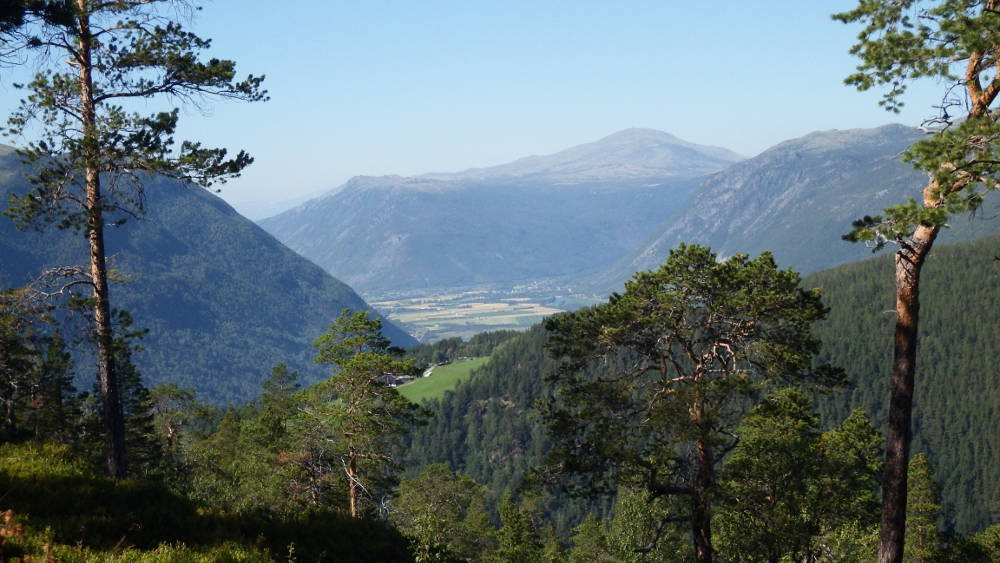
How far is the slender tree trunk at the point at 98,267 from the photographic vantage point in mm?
17750

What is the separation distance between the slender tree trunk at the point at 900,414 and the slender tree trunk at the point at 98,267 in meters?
16.9

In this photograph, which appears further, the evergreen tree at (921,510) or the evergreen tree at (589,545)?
the evergreen tree at (589,545)

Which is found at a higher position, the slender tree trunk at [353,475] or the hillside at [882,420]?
the slender tree trunk at [353,475]

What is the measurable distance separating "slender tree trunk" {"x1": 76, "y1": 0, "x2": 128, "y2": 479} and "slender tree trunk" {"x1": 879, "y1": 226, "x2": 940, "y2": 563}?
55.5ft

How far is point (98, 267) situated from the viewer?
18188 millimetres

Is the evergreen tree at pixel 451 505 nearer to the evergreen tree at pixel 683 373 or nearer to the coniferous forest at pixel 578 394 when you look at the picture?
the coniferous forest at pixel 578 394

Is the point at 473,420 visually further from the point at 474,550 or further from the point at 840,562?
the point at 840,562

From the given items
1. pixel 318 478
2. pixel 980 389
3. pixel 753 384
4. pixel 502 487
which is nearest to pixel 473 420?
pixel 502 487

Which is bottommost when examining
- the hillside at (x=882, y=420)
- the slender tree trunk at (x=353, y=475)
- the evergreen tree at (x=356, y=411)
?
the hillside at (x=882, y=420)

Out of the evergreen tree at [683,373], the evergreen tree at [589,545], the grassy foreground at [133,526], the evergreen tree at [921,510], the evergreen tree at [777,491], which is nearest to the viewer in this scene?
the grassy foreground at [133,526]

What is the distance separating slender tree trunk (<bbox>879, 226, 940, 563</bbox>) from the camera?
44.5 ft

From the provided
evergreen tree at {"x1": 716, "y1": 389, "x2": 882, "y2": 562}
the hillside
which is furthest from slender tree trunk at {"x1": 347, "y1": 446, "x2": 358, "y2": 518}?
the hillside

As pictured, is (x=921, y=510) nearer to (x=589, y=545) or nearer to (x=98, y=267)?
(x=589, y=545)

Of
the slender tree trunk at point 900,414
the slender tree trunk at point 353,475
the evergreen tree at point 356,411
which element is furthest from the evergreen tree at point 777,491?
the slender tree trunk at point 353,475
